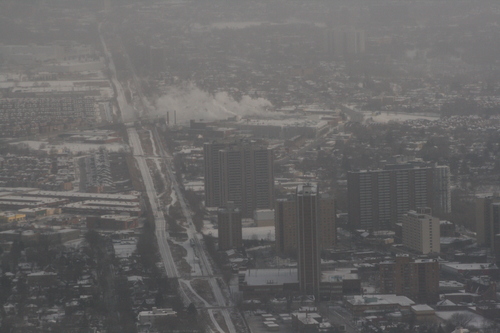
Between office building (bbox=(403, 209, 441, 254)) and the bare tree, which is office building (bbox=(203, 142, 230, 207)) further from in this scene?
the bare tree

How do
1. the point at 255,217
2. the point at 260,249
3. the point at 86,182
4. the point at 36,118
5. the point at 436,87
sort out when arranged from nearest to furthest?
1. the point at 260,249
2. the point at 255,217
3. the point at 86,182
4. the point at 36,118
5. the point at 436,87

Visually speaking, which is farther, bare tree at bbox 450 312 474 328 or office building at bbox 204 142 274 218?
office building at bbox 204 142 274 218

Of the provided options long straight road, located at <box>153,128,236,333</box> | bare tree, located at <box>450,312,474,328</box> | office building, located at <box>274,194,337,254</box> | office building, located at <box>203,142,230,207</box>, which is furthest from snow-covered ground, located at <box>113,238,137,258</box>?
bare tree, located at <box>450,312,474,328</box>

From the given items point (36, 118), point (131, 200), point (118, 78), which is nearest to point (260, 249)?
point (131, 200)

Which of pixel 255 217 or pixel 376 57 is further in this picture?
pixel 376 57

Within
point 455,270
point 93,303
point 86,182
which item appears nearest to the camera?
point 93,303

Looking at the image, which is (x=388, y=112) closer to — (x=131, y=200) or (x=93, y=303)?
(x=131, y=200)
